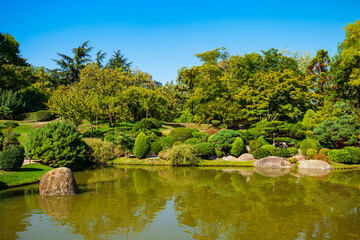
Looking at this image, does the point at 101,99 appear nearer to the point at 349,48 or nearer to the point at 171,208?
the point at 171,208

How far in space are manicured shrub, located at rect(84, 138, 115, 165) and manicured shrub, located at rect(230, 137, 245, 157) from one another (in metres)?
11.4

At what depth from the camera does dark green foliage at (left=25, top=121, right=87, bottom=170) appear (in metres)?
19.2

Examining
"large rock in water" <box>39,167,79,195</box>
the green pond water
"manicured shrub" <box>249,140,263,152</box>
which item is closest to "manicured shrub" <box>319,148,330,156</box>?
Answer: "manicured shrub" <box>249,140,263,152</box>

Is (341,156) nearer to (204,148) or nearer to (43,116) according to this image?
(204,148)

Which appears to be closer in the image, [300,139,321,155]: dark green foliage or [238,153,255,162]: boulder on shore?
[238,153,255,162]: boulder on shore

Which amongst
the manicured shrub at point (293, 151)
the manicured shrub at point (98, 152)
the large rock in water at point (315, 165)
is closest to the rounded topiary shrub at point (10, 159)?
the manicured shrub at point (98, 152)

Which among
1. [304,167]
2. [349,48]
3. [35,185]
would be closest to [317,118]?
[304,167]

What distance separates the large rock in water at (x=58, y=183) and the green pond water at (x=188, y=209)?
1.43 feet

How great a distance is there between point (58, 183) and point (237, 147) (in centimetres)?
1681

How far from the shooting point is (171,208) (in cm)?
1180

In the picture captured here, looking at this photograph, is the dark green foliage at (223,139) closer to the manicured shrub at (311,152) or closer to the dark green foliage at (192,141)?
the dark green foliage at (192,141)

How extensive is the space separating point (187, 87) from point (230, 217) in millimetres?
44585

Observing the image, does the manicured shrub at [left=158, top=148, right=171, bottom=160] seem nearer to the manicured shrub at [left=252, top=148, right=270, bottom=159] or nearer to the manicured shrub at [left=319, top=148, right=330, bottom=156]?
the manicured shrub at [left=252, top=148, right=270, bottom=159]

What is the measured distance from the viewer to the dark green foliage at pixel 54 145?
756 inches
